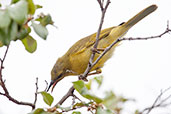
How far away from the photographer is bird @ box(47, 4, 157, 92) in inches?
160

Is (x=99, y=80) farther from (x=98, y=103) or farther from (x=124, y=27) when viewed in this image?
(x=124, y=27)

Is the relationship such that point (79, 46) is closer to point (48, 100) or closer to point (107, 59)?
point (107, 59)

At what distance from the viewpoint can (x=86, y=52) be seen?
4.18 metres

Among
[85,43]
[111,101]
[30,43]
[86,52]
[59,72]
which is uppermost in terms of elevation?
[30,43]

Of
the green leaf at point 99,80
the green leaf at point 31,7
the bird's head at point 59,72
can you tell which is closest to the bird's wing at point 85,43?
the bird's head at point 59,72

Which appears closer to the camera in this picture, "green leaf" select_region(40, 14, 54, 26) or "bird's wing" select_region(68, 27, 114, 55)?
"green leaf" select_region(40, 14, 54, 26)

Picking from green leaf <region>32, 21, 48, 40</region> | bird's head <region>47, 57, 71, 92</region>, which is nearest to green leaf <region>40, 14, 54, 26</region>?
green leaf <region>32, 21, 48, 40</region>

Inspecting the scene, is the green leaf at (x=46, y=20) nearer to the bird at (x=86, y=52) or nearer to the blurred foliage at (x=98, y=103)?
the blurred foliage at (x=98, y=103)

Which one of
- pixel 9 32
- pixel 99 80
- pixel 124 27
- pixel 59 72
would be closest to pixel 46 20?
pixel 9 32

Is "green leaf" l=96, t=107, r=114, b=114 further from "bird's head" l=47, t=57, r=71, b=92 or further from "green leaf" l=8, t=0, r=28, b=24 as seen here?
"bird's head" l=47, t=57, r=71, b=92

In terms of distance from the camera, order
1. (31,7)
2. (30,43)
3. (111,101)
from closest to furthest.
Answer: (31,7) → (111,101) → (30,43)

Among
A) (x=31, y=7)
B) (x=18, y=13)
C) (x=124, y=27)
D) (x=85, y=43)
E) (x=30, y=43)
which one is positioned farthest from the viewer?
(x=85, y=43)

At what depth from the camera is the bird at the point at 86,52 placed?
13.3 ft

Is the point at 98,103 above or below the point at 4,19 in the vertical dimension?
below
